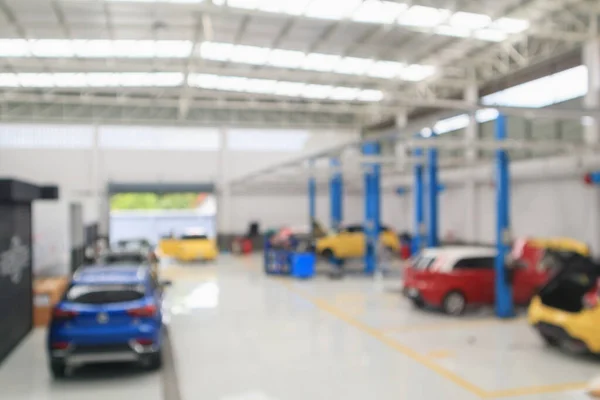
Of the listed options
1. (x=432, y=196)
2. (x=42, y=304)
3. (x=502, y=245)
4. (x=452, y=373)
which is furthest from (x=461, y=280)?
(x=42, y=304)

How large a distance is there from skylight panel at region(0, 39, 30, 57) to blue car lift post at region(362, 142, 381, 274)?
9632 millimetres

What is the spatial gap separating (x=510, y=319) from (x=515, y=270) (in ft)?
3.21

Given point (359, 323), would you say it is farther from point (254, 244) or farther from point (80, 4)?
point (254, 244)

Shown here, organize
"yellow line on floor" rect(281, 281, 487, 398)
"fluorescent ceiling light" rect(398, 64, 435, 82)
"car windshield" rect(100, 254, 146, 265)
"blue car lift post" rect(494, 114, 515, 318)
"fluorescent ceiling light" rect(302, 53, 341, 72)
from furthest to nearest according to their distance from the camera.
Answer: "fluorescent ceiling light" rect(398, 64, 435, 82) < "fluorescent ceiling light" rect(302, 53, 341, 72) < "car windshield" rect(100, 254, 146, 265) < "blue car lift post" rect(494, 114, 515, 318) < "yellow line on floor" rect(281, 281, 487, 398)

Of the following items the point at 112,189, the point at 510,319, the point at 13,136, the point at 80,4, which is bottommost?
the point at 510,319

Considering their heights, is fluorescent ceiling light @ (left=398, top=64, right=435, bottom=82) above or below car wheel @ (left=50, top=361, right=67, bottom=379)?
above

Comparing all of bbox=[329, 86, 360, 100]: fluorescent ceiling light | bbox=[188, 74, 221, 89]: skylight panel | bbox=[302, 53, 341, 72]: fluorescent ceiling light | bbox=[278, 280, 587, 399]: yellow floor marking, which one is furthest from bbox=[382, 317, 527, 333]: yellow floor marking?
bbox=[188, 74, 221, 89]: skylight panel

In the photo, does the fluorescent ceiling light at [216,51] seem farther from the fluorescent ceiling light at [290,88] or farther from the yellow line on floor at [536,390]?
the yellow line on floor at [536,390]

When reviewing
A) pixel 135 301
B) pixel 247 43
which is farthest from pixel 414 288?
pixel 247 43

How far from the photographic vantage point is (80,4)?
37.5 ft

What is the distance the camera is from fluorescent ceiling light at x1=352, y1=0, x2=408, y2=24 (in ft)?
38.9

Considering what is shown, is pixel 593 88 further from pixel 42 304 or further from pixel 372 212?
pixel 42 304

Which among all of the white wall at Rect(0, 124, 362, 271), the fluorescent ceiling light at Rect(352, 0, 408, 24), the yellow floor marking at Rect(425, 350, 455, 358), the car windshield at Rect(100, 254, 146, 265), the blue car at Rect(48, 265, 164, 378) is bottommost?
the yellow floor marking at Rect(425, 350, 455, 358)

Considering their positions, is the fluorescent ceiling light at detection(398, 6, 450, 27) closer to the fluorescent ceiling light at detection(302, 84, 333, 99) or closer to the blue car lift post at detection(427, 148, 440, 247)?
the blue car lift post at detection(427, 148, 440, 247)
